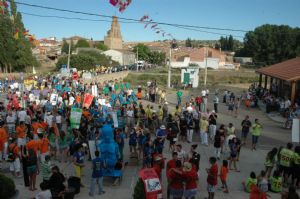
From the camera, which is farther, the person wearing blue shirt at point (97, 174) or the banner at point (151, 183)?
the person wearing blue shirt at point (97, 174)

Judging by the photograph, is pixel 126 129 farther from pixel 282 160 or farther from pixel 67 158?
pixel 282 160

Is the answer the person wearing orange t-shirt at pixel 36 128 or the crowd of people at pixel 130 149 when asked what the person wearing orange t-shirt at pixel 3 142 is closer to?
the crowd of people at pixel 130 149

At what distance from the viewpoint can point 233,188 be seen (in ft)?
37.8

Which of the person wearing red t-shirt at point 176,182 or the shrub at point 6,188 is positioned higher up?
the person wearing red t-shirt at point 176,182

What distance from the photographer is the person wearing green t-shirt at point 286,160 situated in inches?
449

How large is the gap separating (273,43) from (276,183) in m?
89.7

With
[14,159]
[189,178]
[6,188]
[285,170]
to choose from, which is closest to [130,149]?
[14,159]

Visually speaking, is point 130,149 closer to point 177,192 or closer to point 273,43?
point 177,192

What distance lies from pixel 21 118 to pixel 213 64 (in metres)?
88.9

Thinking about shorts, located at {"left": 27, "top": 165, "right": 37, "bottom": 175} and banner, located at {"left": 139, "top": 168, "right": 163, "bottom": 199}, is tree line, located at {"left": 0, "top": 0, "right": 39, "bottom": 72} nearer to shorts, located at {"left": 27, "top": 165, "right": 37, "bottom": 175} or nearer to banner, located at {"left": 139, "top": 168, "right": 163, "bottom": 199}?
shorts, located at {"left": 27, "top": 165, "right": 37, "bottom": 175}

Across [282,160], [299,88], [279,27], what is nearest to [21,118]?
[282,160]

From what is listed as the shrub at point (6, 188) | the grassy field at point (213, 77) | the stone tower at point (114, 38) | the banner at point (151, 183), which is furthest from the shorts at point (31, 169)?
the stone tower at point (114, 38)

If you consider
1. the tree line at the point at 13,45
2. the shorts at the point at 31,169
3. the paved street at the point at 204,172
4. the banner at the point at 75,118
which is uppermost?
the tree line at the point at 13,45

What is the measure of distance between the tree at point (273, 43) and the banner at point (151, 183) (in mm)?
84966
